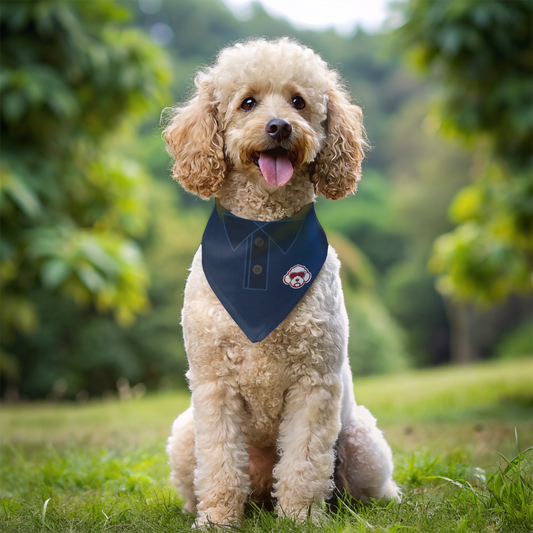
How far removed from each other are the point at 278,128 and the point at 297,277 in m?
0.61

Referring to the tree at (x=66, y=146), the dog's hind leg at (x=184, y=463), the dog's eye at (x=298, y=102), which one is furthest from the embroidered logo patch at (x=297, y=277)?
the tree at (x=66, y=146)

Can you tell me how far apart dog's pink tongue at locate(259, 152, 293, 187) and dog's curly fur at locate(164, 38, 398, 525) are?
39mm

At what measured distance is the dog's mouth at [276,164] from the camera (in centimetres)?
243

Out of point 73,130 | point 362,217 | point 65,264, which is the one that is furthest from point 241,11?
point 65,264

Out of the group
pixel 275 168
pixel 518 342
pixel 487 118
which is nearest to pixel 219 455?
pixel 275 168

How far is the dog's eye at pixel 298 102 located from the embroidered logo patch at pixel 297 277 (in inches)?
26.8

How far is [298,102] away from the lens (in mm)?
2578

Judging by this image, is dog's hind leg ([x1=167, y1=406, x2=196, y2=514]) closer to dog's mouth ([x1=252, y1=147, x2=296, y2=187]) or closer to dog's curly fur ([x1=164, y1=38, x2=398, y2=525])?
dog's curly fur ([x1=164, y1=38, x2=398, y2=525])

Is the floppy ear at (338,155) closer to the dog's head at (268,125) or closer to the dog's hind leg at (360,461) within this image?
the dog's head at (268,125)

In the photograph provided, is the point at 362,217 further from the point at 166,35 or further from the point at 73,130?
the point at 73,130

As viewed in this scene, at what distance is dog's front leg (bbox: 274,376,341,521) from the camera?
2449 mm

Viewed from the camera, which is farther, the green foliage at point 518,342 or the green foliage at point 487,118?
the green foliage at point 518,342

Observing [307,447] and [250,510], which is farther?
[250,510]

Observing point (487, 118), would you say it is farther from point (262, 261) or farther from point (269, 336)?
point (269, 336)
